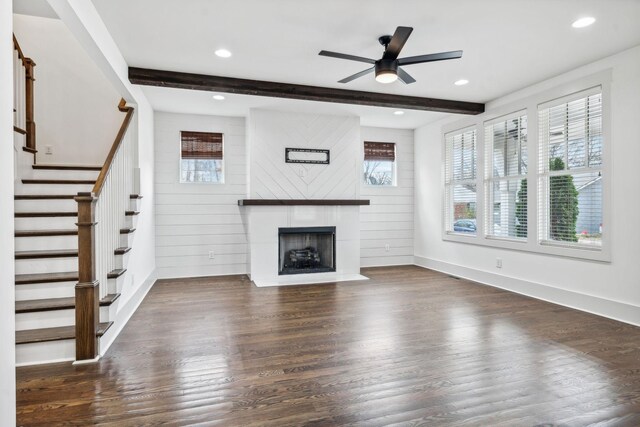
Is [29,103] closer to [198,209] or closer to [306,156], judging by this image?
[198,209]

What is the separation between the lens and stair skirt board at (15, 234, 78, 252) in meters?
3.21

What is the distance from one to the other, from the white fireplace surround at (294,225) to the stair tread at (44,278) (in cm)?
264

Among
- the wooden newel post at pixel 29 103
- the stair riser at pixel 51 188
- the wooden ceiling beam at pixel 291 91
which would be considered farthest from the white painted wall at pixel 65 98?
the wooden ceiling beam at pixel 291 91

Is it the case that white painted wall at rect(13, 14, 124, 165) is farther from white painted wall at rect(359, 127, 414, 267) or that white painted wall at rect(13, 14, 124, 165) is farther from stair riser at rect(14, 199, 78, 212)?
white painted wall at rect(359, 127, 414, 267)

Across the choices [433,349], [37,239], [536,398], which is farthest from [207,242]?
[536,398]

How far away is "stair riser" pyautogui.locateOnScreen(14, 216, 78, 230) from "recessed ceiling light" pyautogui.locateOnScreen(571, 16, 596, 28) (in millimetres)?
4992

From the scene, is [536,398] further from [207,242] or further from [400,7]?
[207,242]

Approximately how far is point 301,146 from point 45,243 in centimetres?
373

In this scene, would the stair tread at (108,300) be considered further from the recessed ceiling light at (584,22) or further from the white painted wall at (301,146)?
the recessed ceiling light at (584,22)

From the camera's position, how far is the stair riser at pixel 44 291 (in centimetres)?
292

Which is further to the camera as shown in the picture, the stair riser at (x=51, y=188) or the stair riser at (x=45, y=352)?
the stair riser at (x=51, y=188)

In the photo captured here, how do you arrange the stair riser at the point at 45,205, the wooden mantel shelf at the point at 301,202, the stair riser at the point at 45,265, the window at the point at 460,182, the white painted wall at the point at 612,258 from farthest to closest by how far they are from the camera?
the window at the point at 460,182 → the wooden mantel shelf at the point at 301,202 → the stair riser at the point at 45,205 → the white painted wall at the point at 612,258 → the stair riser at the point at 45,265

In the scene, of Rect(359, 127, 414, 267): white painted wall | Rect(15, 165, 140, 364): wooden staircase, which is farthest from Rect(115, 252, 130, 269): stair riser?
Rect(359, 127, 414, 267): white painted wall

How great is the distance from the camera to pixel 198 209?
19.8 feet
